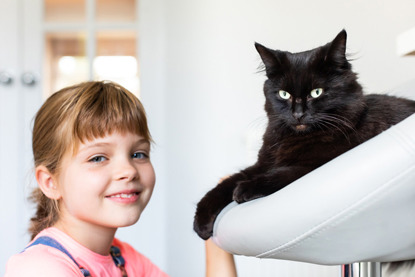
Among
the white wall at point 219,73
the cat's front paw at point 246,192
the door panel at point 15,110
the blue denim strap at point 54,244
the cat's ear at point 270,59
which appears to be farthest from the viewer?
the door panel at point 15,110

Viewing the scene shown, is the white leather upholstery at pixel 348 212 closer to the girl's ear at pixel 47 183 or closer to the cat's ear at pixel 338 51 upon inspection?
the cat's ear at pixel 338 51

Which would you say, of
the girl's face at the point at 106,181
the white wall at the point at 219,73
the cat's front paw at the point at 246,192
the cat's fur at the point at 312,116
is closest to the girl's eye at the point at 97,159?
the girl's face at the point at 106,181

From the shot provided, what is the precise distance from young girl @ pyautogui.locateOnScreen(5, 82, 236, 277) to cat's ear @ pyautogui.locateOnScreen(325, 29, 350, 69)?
1.64 feet

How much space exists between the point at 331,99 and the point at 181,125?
1520 mm

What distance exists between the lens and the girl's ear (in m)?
1.20

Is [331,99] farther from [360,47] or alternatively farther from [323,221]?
[360,47]

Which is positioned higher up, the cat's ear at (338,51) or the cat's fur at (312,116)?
the cat's ear at (338,51)

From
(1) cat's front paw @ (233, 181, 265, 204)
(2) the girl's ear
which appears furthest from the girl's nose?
(1) cat's front paw @ (233, 181, 265, 204)

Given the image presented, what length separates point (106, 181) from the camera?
1105 millimetres

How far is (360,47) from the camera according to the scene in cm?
178

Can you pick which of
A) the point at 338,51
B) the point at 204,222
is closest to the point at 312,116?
the point at 338,51

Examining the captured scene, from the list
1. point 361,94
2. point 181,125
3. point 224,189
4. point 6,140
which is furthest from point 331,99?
point 6,140

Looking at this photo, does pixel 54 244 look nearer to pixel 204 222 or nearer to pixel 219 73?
pixel 204 222

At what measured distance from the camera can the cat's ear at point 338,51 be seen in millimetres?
876
